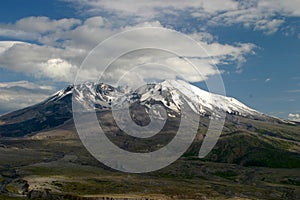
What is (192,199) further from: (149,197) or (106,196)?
(106,196)

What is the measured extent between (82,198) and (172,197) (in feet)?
140

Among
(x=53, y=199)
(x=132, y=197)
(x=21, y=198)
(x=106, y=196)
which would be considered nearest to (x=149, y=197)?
(x=132, y=197)

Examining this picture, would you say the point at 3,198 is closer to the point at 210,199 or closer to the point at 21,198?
the point at 21,198

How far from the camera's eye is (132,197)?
632 ft

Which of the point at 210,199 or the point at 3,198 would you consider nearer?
the point at 3,198

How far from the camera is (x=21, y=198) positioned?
192 m

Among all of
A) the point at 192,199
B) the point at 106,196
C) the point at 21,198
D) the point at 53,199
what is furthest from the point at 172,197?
the point at 21,198

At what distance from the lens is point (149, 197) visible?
194000 millimetres

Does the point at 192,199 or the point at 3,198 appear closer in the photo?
the point at 3,198

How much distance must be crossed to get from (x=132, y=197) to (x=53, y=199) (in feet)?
119

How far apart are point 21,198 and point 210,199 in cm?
8783

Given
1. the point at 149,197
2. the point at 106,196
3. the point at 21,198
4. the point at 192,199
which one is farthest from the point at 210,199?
the point at 21,198

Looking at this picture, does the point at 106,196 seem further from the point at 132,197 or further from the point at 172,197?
the point at 172,197

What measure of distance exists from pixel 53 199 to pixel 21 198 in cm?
1458
